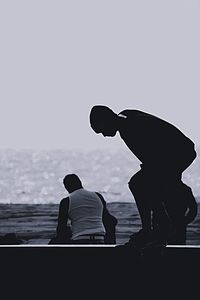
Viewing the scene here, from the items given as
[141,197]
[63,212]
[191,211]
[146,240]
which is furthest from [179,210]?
[63,212]

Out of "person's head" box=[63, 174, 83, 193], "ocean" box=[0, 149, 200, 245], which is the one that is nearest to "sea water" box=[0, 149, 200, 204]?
"ocean" box=[0, 149, 200, 245]

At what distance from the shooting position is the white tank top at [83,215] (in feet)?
14.1

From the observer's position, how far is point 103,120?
150 inches

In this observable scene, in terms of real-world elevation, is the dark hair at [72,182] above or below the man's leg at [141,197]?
above

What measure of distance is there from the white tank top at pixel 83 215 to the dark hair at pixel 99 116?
0.63 metres

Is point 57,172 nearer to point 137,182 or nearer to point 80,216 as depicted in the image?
point 80,216

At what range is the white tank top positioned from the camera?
4.29 m

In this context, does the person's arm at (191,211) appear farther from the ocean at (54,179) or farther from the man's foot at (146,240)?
the ocean at (54,179)

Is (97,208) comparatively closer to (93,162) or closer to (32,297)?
(32,297)

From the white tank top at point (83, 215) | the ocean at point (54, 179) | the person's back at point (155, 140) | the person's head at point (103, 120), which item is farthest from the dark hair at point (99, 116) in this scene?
the ocean at point (54, 179)

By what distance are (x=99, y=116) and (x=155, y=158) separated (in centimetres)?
35

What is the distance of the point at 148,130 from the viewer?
12.8 ft

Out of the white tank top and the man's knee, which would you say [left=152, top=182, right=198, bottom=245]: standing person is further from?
the white tank top

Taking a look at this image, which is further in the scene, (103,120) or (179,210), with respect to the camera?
(179,210)
